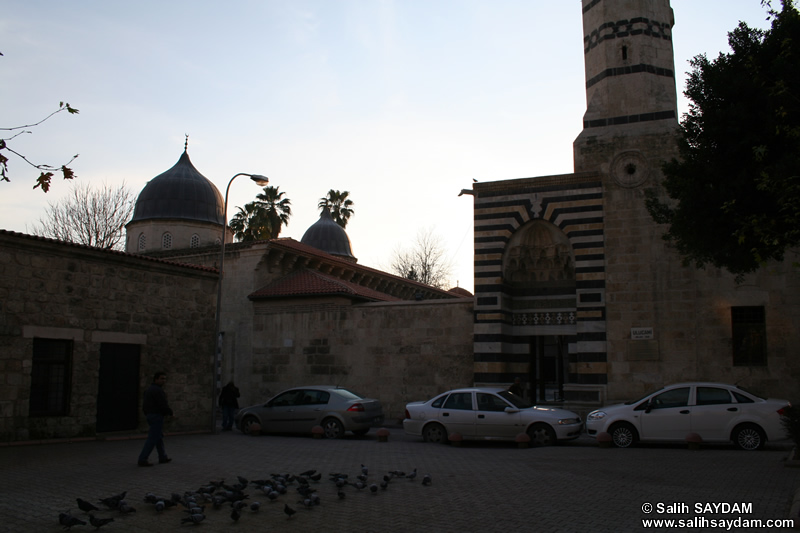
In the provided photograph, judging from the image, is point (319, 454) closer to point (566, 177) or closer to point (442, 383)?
point (442, 383)

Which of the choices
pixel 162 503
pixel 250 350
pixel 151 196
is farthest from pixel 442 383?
pixel 151 196

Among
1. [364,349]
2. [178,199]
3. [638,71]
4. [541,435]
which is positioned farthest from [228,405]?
[638,71]

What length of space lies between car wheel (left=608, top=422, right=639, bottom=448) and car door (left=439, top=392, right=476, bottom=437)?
3158mm

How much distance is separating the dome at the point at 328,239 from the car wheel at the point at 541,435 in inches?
1121

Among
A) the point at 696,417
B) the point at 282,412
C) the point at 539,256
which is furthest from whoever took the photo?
the point at 539,256

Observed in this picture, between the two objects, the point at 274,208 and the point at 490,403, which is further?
the point at 274,208

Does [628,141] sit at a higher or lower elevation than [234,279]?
higher

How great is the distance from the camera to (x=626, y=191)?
1989 centimetres

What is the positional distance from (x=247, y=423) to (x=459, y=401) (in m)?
6.42

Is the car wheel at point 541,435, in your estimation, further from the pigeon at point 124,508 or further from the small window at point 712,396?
the pigeon at point 124,508

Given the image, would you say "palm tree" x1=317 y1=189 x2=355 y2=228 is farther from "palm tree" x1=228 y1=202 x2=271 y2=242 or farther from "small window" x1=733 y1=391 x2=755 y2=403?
"small window" x1=733 y1=391 x2=755 y2=403

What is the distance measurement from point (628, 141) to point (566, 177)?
217 centimetres

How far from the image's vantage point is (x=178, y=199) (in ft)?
106

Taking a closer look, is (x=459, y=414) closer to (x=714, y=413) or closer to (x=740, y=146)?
(x=714, y=413)
